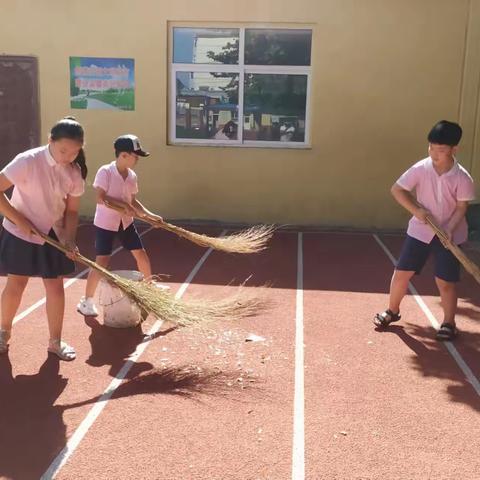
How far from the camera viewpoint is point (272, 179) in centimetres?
960

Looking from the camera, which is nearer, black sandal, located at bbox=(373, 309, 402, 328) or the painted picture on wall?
black sandal, located at bbox=(373, 309, 402, 328)

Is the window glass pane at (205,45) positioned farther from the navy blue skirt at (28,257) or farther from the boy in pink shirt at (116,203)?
the navy blue skirt at (28,257)

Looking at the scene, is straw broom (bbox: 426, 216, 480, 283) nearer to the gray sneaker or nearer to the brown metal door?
the gray sneaker

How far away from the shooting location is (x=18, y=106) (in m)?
9.61

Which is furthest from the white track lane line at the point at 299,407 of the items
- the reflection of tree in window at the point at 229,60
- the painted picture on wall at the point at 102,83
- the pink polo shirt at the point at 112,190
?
the painted picture on wall at the point at 102,83

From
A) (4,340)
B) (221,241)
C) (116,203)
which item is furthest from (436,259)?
(4,340)

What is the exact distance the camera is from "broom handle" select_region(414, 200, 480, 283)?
4270mm

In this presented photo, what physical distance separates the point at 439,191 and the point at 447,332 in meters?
1.14

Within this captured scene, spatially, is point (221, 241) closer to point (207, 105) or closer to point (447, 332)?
point (447, 332)

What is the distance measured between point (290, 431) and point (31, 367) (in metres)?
1.86

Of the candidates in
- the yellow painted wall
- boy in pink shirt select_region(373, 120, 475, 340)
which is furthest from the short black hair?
the yellow painted wall

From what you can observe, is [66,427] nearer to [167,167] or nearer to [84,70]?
[167,167]

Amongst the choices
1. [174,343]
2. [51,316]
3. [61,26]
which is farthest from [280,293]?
[61,26]

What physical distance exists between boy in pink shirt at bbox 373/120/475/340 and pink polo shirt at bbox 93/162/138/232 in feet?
7.16
